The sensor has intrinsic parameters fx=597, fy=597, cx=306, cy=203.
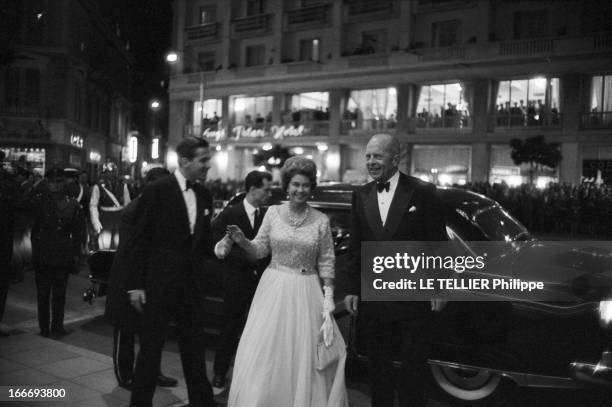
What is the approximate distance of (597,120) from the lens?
25516 millimetres

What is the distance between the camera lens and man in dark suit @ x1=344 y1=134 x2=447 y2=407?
385 cm

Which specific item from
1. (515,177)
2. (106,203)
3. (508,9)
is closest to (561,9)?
(508,9)

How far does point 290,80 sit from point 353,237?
31095mm

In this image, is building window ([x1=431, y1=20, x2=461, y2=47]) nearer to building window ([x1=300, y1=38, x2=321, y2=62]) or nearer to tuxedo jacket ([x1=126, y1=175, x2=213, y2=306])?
building window ([x1=300, y1=38, x2=321, y2=62])

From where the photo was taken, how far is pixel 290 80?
112ft

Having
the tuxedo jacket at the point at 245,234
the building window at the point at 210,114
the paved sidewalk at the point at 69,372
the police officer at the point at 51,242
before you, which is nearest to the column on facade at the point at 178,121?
the building window at the point at 210,114

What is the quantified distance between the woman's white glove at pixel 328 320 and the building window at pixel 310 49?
1217 inches

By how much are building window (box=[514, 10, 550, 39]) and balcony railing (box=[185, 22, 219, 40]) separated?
60.7 ft

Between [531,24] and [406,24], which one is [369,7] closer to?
[406,24]

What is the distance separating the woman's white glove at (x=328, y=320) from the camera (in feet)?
13.2

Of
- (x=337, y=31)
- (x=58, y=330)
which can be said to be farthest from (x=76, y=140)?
(x=58, y=330)

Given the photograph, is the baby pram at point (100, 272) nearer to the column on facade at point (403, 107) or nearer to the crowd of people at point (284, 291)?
the crowd of people at point (284, 291)

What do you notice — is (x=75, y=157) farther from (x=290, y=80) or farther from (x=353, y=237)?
(x=353, y=237)

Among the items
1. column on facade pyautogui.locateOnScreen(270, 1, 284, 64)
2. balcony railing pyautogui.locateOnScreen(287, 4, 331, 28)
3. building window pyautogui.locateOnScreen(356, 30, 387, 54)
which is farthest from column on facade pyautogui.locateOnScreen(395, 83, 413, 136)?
column on facade pyautogui.locateOnScreen(270, 1, 284, 64)
